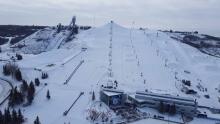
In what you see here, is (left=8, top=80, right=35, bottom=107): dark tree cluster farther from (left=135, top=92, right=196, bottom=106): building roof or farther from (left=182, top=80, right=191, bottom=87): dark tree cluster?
(left=182, top=80, right=191, bottom=87): dark tree cluster

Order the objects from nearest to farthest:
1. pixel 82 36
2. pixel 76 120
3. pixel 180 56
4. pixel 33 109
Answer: pixel 76 120 → pixel 33 109 → pixel 180 56 → pixel 82 36

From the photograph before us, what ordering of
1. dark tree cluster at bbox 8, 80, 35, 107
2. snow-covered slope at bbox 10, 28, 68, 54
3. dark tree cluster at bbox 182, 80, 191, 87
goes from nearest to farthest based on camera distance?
1. dark tree cluster at bbox 8, 80, 35, 107
2. dark tree cluster at bbox 182, 80, 191, 87
3. snow-covered slope at bbox 10, 28, 68, 54

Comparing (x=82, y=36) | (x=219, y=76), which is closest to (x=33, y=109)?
(x=219, y=76)

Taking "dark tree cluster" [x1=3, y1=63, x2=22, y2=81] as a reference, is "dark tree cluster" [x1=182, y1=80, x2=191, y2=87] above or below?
below

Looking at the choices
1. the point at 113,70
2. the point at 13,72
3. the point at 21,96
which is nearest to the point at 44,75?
the point at 13,72

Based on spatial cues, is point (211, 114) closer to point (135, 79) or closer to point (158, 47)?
point (135, 79)

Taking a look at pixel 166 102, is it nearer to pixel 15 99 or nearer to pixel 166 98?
pixel 166 98

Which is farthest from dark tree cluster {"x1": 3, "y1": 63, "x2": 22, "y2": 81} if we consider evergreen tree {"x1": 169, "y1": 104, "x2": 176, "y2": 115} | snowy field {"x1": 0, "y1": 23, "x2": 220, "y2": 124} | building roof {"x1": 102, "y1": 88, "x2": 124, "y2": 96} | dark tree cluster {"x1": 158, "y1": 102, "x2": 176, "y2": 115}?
evergreen tree {"x1": 169, "y1": 104, "x2": 176, "y2": 115}
